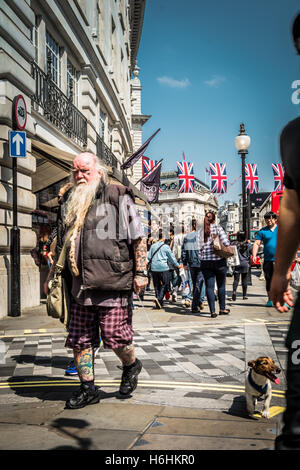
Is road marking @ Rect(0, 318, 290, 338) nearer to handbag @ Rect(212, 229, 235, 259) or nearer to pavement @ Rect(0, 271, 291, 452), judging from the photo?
pavement @ Rect(0, 271, 291, 452)

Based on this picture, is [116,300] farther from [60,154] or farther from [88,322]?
[60,154]

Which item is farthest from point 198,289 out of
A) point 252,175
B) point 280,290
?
point 252,175

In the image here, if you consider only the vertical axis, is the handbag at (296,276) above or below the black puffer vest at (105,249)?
below

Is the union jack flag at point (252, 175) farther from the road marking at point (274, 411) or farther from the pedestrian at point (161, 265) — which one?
the road marking at point (274, 411)

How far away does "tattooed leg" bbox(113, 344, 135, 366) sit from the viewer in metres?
3.65

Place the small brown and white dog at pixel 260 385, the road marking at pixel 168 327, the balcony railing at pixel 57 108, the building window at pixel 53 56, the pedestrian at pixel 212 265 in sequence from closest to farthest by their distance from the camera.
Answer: the small brown and white dog at pixel 260 385
the road marking at pixel 168 327
the pedestrian at pixel 212 265
the balcony railing at pixel 57 108
the building window at pixel 53 56

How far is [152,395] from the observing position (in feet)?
12.7

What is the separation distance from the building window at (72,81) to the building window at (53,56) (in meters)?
1.12

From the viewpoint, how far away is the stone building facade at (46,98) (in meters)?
9.13

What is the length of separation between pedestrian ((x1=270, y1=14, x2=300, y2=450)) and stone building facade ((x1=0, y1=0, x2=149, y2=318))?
7.14 metres

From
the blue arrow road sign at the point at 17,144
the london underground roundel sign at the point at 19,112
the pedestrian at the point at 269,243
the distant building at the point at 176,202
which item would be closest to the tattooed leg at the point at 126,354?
the pedestrian at the point at 269,243

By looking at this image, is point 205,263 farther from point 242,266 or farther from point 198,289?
point 242,266

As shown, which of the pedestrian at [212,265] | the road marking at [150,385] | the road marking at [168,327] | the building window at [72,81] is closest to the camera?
the road marking at [150,385]

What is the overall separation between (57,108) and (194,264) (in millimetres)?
6052
